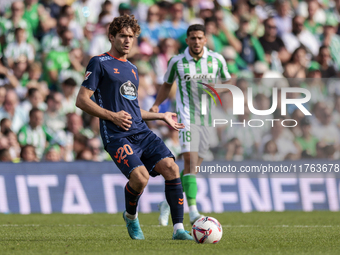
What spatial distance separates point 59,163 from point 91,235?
12.7 feet

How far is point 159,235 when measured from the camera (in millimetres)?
6156

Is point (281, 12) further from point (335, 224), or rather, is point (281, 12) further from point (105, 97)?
point (105, 97)

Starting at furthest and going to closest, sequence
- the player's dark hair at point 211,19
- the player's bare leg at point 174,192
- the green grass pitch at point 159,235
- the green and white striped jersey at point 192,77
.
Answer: the player's dark hair at point 211,19
the green and white striped jersey at point 192,77
the player's bare leg at point 174,192
the green grass pitch at point 159,235

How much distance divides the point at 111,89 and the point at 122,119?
33 centimetres

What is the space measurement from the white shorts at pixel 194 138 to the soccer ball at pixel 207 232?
7.40 feet

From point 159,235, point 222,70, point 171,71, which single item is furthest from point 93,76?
point 222,70

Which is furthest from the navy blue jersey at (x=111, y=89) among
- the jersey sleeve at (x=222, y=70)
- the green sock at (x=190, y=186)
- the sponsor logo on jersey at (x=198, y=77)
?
the jersey sleeve at (x=222, y=70)

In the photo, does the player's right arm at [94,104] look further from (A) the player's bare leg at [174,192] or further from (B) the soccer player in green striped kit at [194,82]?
(B) the soccer player in green striped kit at [194,82]

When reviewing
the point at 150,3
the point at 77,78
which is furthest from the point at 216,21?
the point at 77,78

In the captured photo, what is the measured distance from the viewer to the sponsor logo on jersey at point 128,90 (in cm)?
544

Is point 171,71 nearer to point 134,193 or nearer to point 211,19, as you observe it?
point 134,193

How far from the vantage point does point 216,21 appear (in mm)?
13508

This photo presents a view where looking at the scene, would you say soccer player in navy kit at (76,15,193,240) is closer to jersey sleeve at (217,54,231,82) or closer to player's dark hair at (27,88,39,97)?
jersey sleeve at (217,54,231,82)

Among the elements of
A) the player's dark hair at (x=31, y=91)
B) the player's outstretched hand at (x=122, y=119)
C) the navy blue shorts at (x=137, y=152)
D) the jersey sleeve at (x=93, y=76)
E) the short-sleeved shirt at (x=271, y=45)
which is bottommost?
the player's dark hair at (x=31, y=91)
